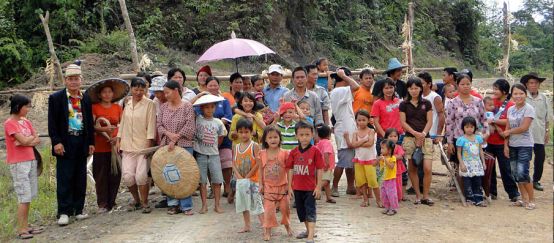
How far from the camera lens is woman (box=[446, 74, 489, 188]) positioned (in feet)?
24.4

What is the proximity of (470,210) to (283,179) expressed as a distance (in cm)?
294

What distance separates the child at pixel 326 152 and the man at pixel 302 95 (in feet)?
0.61

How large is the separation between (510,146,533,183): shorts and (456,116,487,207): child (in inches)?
17.4

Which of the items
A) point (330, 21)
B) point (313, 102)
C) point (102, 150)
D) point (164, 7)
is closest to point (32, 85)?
point (164, 7)

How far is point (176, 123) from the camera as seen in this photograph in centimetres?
678

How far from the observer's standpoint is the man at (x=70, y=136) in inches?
265

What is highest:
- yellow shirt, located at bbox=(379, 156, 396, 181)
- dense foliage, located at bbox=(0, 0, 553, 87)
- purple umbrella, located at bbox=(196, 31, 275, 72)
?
dense foliage, located at bbox=(0, 0, 553, 87)

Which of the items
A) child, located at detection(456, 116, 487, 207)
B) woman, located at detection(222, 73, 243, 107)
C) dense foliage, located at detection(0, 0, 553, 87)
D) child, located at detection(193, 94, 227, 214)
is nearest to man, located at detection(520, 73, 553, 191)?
child, located at detection(456, 116, 487, 207)

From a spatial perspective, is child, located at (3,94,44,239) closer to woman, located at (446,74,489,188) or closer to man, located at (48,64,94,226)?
man, located at (48,64,94,226)

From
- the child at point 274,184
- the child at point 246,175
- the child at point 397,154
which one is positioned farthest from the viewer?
the child at point 397,154

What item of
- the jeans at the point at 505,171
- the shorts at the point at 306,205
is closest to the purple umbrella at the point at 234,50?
the shorts at the point at 306,205

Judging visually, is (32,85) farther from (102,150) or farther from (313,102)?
(313,102)

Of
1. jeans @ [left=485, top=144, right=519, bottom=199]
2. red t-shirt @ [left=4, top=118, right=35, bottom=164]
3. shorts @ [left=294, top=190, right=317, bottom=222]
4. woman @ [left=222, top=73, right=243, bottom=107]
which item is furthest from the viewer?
woman @ [left=222, top=73, right=243, bottom=107]

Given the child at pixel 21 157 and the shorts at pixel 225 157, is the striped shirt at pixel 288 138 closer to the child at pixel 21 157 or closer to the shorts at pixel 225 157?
the shorts at pixel 225 157
